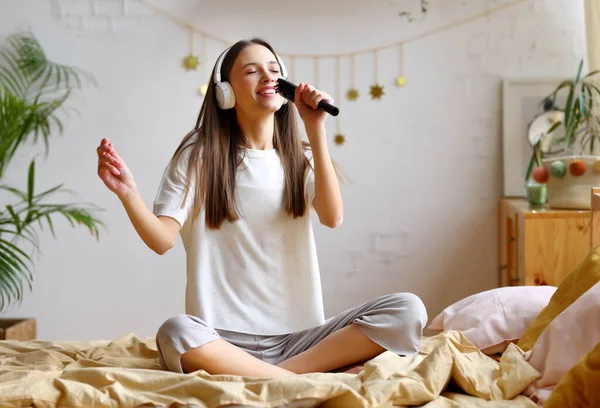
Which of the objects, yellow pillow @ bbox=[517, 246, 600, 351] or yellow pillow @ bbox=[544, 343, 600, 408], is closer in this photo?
yellow pillow @ bbox=[544, 343, 600, 408]

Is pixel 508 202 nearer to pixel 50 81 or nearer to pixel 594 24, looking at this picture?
pixel 594 24

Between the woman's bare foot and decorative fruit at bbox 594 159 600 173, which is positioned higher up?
decorative fruit at bbox 594 159 600 173

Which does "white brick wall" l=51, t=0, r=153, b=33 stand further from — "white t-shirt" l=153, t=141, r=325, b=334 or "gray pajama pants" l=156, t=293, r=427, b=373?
"gray pajama pants" l=156, t=293, r=427, b=373

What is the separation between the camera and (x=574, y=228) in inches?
115

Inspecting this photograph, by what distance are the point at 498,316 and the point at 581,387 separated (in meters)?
0.75

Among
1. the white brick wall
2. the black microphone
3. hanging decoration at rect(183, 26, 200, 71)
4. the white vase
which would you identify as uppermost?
the white brick wall

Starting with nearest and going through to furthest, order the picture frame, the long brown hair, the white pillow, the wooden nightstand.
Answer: the white pillow → the long brown hair → the wooden nightstand → the picture frame

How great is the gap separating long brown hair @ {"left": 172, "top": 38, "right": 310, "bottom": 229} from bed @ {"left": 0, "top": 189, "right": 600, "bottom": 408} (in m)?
0.56

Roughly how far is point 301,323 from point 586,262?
71cm

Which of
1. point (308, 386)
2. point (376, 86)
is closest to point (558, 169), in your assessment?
point (376, 86)

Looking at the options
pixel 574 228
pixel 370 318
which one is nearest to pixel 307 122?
pixel 370 318

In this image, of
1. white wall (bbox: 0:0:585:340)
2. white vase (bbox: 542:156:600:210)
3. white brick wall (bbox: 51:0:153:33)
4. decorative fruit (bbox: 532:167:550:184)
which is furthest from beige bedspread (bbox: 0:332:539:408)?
white brick wall (bbox: 51:0:153:33)

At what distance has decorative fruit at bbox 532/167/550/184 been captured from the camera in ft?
10.2

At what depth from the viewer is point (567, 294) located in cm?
189
